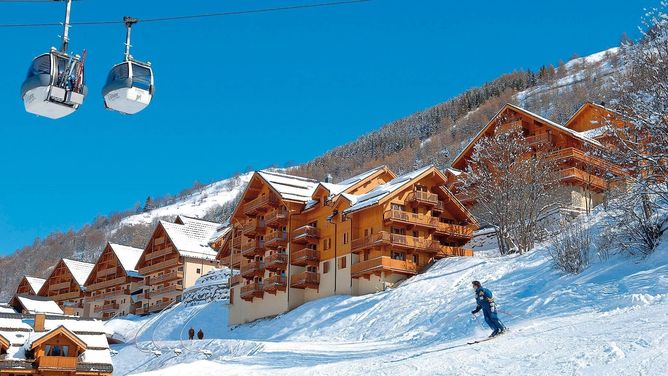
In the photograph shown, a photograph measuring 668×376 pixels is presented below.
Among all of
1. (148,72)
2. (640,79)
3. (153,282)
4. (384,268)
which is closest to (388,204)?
(384,268)

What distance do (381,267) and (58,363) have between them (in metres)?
18.7

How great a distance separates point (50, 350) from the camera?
42.4 metres

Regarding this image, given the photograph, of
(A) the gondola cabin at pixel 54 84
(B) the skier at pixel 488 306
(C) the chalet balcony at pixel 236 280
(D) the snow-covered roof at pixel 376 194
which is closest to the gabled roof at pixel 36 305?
(C) the chalet balcony at pixel 236 280

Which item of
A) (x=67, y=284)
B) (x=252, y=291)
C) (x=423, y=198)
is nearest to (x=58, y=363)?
(x=252, y=291)

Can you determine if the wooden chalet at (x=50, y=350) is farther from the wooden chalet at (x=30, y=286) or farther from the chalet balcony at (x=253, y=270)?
the wooden chalet at (x=30, y=286)

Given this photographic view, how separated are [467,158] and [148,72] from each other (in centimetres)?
4789

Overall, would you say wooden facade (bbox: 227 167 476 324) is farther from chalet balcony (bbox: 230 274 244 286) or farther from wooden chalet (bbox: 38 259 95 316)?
wooden chalet (bbox: 38 259 95 316)

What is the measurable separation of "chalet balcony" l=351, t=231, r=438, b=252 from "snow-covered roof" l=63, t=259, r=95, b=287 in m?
55.6

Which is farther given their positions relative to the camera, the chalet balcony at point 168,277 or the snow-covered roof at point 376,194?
the chalet balcony at point 168,277

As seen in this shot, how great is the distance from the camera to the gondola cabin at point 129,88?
62.9 feet

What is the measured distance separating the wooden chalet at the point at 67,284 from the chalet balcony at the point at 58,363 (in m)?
56.3

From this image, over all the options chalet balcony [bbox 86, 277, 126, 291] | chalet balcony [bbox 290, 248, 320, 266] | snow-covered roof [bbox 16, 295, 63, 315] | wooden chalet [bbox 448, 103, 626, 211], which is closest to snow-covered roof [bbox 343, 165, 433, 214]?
chalet balcony [bbox 290, 248, 320, 266]

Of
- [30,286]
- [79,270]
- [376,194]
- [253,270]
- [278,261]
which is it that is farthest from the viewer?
[30,286]

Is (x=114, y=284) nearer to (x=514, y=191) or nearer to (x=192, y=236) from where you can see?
(x=192, y=236)
